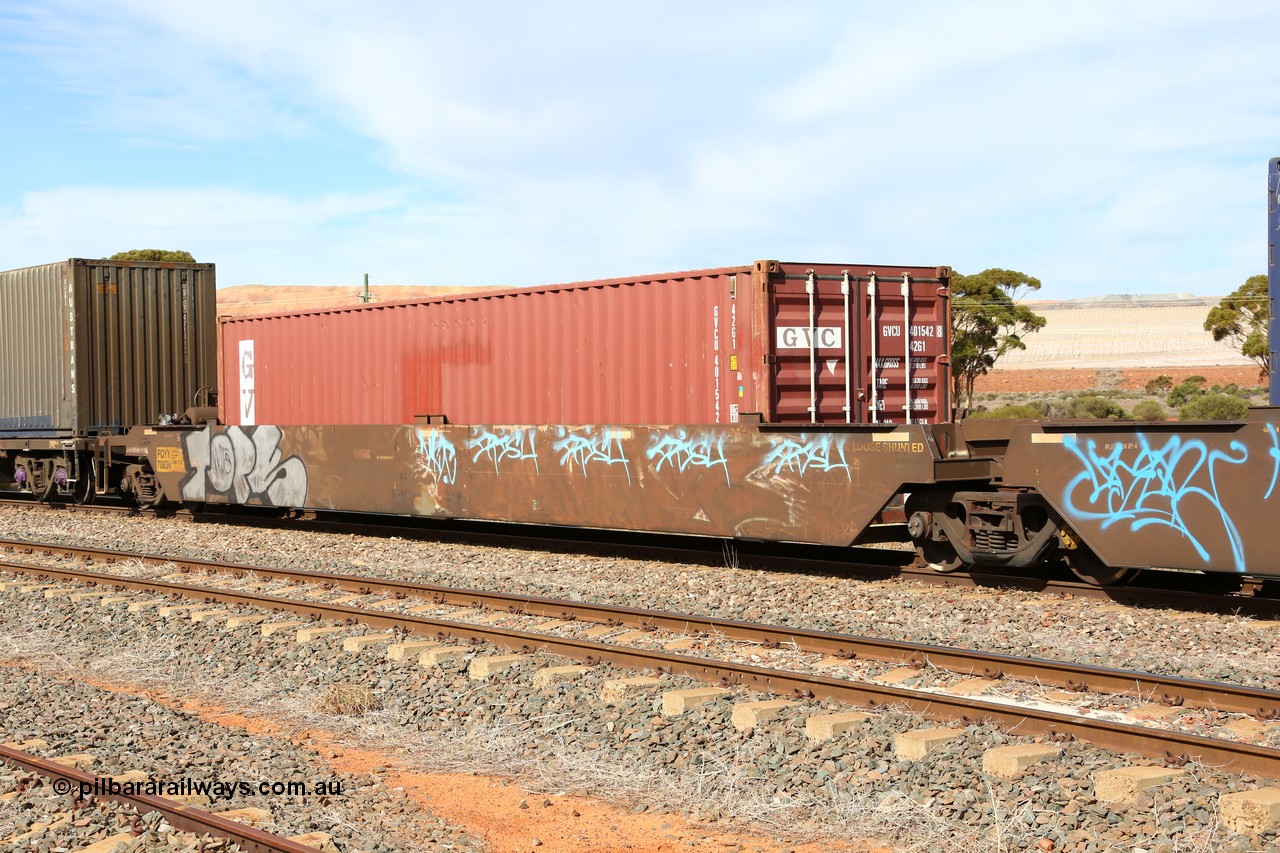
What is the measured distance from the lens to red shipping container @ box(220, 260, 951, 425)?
1230 cm

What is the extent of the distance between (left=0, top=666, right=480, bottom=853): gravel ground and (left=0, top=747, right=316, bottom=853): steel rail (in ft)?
0.48

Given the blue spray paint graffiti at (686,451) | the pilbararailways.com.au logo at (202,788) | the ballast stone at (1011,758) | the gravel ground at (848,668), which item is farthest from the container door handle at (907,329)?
the pilbararailways.com.au logo at (202,788)

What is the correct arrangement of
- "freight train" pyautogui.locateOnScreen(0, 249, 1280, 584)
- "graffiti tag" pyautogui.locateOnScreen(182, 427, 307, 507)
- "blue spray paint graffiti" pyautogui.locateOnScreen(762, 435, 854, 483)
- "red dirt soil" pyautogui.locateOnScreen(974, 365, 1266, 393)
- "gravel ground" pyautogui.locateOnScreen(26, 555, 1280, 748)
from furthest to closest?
"red dirt soil" pyautogui.locateOnScreen(974, 365, 1266, 393)
"graffiti tag" pyautogui.locateOnScreen(182, 427, 307, 507)
"blue spray paint graffiti" pyautogui.locateOnScreen(762, 435, 854, 483)
"freight train" pyautogui.locateOnScreen(0, 249, 1280, 584)
"gravel ground" pyautogui.locateOnScreen(26, 555, 1280, 748)

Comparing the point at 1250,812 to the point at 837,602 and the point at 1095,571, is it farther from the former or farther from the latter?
the point at 1095,571

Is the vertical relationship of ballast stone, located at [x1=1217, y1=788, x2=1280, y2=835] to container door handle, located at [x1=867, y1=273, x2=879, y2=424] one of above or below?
below

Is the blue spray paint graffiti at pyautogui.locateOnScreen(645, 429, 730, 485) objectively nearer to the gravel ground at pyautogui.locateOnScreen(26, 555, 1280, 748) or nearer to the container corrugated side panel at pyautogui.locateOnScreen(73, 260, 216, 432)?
the gravel ground at pyautogui.locateOnScreen(26, 555, 1280, 748)

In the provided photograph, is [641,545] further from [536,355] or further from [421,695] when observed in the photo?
[421,695]

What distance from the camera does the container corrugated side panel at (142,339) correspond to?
64.1ft

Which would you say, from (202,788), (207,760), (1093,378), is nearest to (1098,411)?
(207,760)

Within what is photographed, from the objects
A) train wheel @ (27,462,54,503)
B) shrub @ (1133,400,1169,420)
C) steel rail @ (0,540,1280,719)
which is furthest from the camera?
shrub @ (1133,400,1169,420)

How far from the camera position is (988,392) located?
74250mm

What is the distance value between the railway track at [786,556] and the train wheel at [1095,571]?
8 cm

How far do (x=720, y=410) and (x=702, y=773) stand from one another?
276 inches

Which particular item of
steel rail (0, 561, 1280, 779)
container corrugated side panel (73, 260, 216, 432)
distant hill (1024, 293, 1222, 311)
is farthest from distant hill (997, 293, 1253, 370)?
steel rail (0, 561, 1280, 779)
